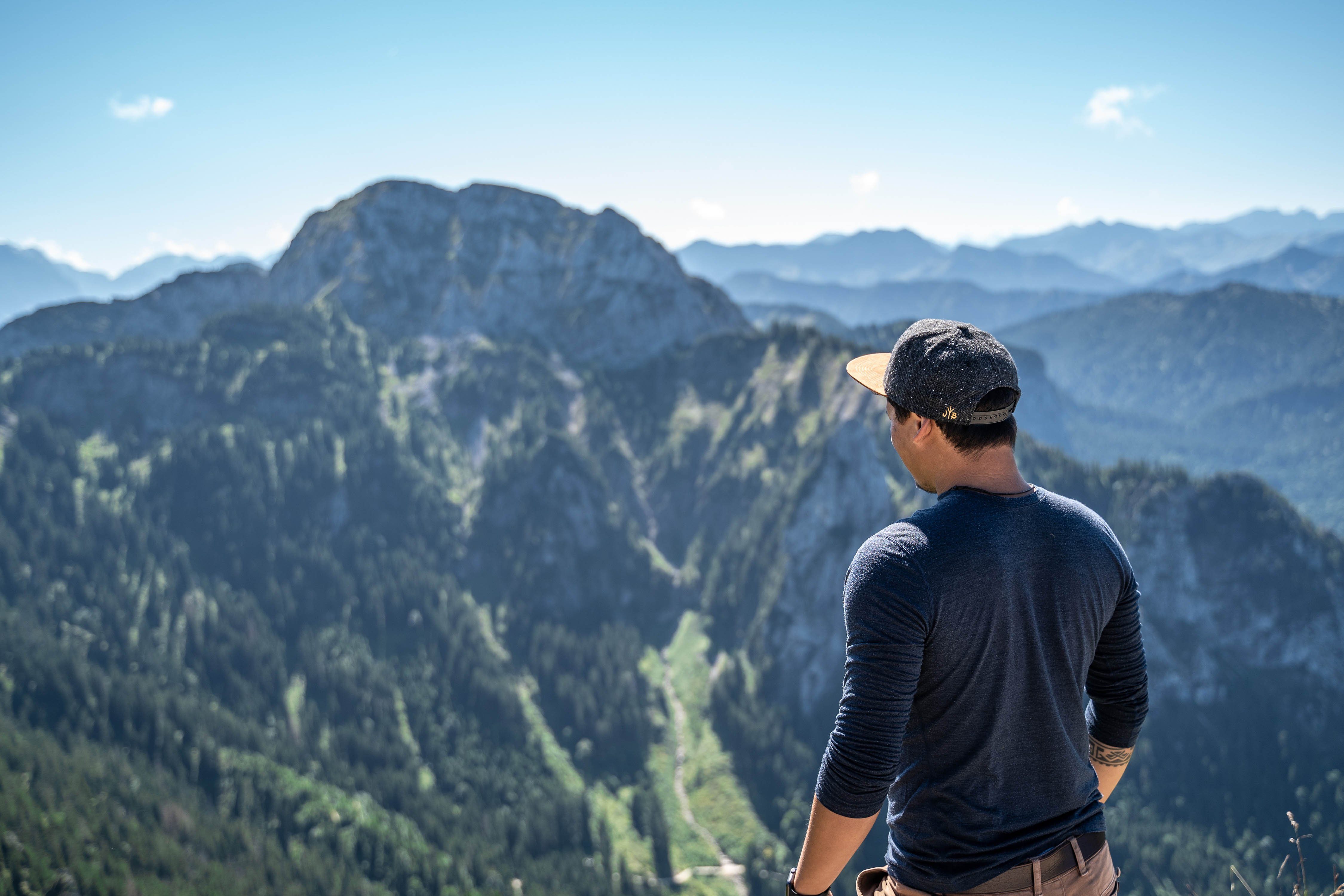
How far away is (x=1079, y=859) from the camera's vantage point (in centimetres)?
473

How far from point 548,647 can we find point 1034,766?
185 meters

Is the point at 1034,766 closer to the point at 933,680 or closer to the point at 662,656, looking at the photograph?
the point at 933,680

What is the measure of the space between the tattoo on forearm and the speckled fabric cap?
3.30 metres

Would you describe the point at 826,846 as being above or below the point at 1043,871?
above

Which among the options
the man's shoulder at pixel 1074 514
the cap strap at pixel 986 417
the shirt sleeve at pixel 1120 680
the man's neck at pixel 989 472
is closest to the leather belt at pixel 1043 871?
the shirt sleeve at pixel 1120 680

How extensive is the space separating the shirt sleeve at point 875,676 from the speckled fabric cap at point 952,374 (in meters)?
0.95

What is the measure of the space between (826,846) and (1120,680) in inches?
113

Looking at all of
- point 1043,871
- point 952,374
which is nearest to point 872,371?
point 952,374

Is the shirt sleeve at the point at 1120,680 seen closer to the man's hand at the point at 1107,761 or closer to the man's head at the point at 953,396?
the man's hand at the point at 1107,761

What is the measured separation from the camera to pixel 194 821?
11562cm

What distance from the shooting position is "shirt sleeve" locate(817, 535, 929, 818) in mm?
4227

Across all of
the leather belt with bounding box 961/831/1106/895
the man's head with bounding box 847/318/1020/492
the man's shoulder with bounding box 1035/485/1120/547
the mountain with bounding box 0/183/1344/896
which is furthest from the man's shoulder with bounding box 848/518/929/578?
the mountain with bounding box 0/183/1344/896

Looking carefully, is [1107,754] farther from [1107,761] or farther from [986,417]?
[986,417]

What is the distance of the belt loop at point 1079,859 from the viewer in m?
4.72
